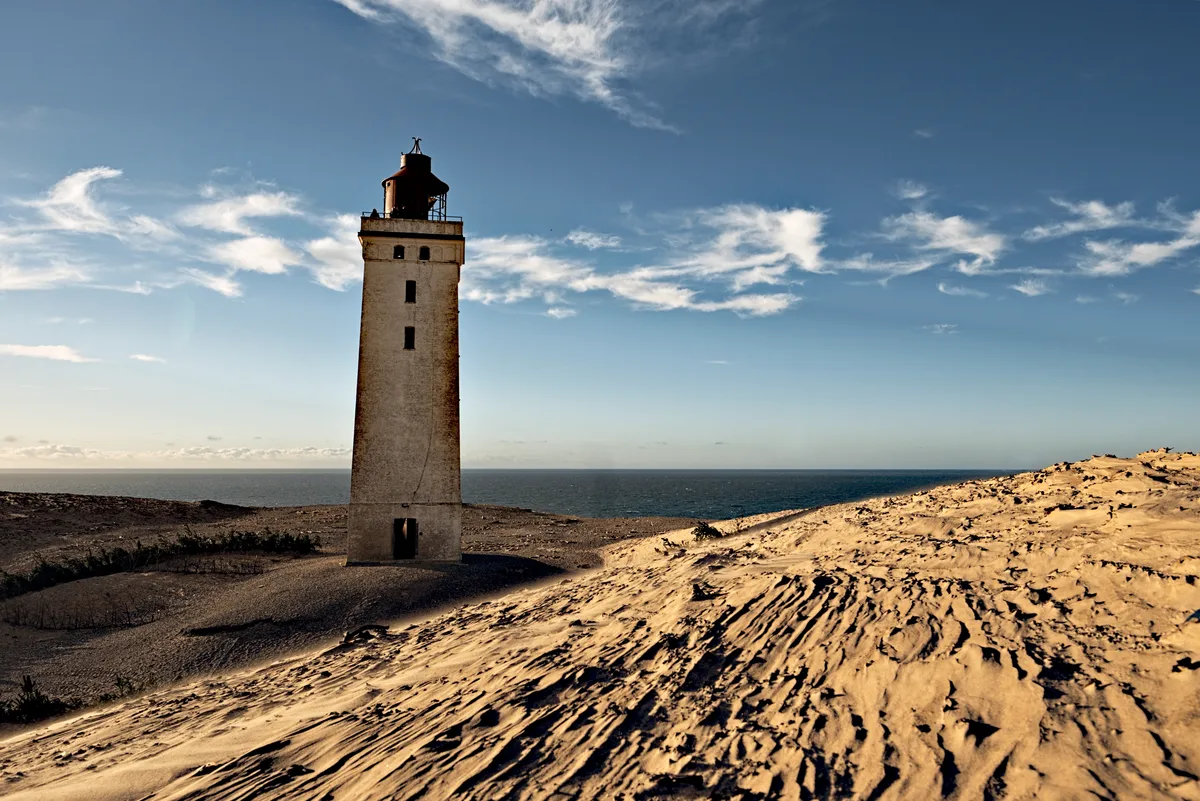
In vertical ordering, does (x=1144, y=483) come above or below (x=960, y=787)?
above

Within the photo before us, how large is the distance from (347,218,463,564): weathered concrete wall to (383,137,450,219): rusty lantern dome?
3.13 feet

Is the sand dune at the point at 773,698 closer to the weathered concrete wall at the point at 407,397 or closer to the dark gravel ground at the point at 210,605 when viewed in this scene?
the dark gravel ground at the point at 210,605

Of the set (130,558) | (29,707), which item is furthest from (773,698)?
(130,558)

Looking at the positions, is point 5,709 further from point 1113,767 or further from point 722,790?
point 1113,767

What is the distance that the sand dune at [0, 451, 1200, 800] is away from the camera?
5.44 m

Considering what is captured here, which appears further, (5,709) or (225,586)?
(225,586)

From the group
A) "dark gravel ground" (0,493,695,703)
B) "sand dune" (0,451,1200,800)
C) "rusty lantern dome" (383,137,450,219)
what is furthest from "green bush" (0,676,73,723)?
"rusty lantern dome" (383,137,450,219)

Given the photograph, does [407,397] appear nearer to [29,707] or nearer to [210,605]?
[210,605]

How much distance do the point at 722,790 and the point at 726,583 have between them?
5018 mm

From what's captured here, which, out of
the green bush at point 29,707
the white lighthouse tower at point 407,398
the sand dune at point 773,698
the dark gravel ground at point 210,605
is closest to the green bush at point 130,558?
the dark gravel ground at point 210,605

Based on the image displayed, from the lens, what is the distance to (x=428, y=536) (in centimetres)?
2012

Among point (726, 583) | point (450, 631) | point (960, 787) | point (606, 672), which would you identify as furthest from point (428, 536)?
point (960, 787)

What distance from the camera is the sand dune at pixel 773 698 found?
544cm

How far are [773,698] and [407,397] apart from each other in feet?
51.3
